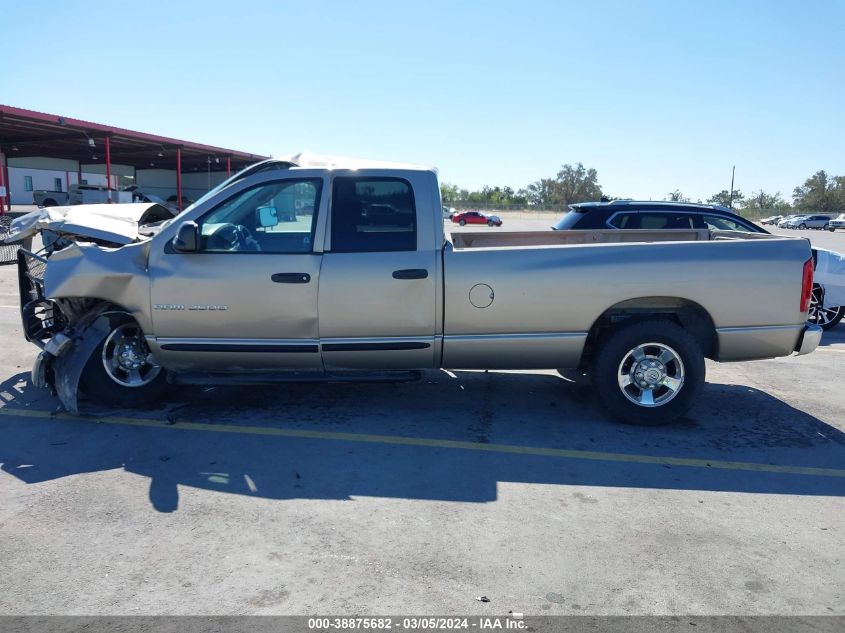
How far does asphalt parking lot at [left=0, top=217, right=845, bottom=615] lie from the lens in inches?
125

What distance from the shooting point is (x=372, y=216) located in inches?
211

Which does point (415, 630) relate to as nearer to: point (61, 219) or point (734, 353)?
point (734, 353)

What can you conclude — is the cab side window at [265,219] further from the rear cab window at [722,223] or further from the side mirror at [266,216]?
the rear cab window at [722,223]

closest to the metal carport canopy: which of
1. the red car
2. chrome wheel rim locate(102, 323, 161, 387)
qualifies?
the red car

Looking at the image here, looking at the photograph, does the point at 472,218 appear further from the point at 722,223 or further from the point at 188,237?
the point at 188,237

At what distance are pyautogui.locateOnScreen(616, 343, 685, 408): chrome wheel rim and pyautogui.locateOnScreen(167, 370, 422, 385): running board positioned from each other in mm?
1684

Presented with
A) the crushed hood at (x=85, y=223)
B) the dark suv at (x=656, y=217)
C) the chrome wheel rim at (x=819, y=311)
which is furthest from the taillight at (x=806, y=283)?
the crushed hood at (x=85, y=223)

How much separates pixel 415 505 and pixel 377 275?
1892 mm

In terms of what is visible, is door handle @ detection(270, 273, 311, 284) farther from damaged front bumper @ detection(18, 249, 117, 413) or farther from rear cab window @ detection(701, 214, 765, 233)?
rear cab window @ detection(701, 214, 765, 233)

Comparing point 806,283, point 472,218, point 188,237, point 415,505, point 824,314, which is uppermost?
point 472,218

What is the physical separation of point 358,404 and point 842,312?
25.3ft

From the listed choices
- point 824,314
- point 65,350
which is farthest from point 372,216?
point 824,314

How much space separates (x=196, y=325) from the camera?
17.5ft

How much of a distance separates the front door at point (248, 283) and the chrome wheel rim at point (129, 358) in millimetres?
370
